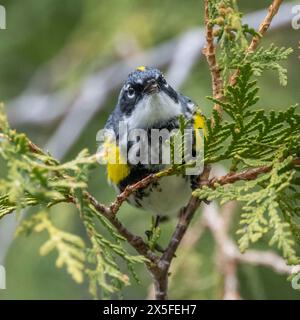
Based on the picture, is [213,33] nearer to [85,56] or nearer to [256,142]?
[256,142]

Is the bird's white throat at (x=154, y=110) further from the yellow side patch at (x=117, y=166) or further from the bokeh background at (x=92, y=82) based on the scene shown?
the bokeh background at (x=92, y=82)

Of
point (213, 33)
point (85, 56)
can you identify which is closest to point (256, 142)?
point (213, 33)

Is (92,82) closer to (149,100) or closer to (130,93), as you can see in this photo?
(130,93)

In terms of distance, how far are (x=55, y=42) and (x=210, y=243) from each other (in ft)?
7.55

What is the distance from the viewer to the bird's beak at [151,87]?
2.31 m

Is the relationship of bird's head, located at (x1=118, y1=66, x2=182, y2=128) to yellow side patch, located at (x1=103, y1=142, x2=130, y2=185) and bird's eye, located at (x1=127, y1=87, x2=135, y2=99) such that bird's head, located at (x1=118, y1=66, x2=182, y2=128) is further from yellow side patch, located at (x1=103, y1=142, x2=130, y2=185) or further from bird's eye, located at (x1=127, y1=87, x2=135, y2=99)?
yellow side patch, located at (x1=103, y1=142, x2=130, y2=185)

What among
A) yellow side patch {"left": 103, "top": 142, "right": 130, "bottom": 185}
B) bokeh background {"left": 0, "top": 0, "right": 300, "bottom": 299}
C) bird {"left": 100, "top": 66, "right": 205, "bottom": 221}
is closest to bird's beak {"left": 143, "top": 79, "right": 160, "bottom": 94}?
bird {"left": 100, "top": 66, "right": 205, "bottom": 221}

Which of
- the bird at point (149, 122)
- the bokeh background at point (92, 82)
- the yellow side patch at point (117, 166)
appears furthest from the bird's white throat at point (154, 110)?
the bokeh background at point (92, 82)

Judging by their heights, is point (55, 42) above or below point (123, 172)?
above

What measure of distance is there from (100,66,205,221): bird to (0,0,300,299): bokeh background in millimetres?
589

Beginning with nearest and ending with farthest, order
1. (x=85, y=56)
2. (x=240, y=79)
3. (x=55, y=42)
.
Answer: (x=240, y=79) < (x=85, y=56) < (x=55, y=42)

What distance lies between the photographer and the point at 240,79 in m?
1.61

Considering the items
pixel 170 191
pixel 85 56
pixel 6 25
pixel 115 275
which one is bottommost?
pixel 115 275

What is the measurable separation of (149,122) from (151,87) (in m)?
0.13
